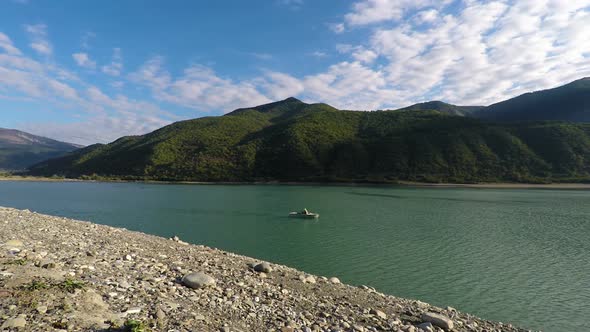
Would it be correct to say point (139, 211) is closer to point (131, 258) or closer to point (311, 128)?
point (131, 258)

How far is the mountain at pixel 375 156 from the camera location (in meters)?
140

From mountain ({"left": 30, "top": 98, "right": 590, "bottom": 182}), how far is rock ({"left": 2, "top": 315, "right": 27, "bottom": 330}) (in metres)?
136

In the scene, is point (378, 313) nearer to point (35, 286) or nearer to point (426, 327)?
point (426, 327)

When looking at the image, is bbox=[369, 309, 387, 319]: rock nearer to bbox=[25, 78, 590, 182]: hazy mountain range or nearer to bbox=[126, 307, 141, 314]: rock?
bbox=[126, 307, 141, 314]: rock

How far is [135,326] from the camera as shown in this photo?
7.21 metres

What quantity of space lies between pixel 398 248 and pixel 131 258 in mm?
21909

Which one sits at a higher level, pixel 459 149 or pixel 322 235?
pixel 459 149

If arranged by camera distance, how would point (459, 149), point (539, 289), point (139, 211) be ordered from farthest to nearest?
1. point (459, 149)
2. point (139, 211)
3. point (539, 289)

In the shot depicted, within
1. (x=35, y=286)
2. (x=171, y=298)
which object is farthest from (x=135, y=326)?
(x=35, y=286)

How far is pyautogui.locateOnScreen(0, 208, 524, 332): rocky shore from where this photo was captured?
309 inches

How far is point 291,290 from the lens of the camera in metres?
13.4

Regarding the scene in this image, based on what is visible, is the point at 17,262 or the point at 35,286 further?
the point at 17,262

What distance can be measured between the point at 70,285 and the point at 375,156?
156036mm

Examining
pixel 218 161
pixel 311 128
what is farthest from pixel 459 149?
pixel 218 161
